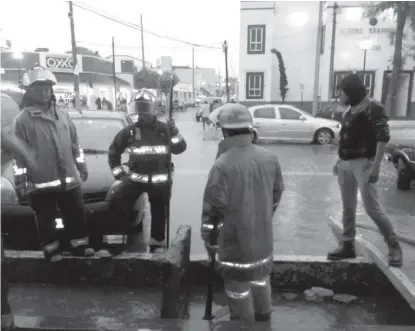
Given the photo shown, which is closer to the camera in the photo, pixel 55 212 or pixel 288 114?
pixel 55 212

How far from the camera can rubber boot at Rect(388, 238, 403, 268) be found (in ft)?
11.4

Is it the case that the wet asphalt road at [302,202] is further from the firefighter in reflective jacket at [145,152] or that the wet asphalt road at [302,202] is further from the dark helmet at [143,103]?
the dark helmet at [143,103]

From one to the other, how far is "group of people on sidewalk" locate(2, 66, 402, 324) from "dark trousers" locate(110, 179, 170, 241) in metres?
0.01

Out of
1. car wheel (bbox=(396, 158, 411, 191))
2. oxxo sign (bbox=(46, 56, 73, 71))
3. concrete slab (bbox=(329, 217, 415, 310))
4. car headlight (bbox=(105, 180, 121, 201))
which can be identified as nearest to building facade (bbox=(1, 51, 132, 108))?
oxxo sign (bbox=(46, 56, 73, 71))

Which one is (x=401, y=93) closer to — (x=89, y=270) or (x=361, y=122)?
(x=361, y=122)

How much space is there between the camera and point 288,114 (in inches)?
563

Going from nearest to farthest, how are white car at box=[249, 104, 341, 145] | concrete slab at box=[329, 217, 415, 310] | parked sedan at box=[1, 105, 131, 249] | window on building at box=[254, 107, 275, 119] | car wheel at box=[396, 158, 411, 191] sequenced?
concrete slab at box=[329, 217, 415, 310]
parked sedan at box=[1, 105, 131, 249]
car wheel at box=[396, 158, 411, 191]
white car at box=[249, 104, 341, 145]
window on building at box=[254, 107, 275, 119]

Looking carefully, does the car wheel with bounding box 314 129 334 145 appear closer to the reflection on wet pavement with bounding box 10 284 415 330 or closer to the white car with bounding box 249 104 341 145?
the white car with bounding box 249 104 341 145

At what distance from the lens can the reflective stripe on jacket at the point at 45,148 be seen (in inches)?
134

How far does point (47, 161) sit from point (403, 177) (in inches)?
256

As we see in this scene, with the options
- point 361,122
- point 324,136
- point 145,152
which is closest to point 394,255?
point 361,122

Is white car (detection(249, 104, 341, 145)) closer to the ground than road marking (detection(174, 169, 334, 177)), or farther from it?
farther from it

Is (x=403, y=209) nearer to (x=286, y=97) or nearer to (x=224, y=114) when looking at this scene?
(x=224, y=114)

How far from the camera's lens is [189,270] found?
12.8ft
